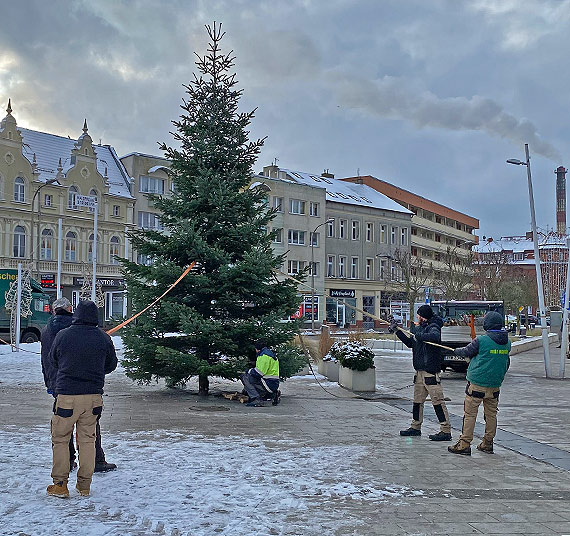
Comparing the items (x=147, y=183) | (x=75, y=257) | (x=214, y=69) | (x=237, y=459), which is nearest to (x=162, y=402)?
(x=237, y=459)

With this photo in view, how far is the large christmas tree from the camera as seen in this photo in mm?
14188

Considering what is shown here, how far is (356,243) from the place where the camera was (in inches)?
2746

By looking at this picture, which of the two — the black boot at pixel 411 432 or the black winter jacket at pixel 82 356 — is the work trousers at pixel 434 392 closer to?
the black boot at pixel 411 432

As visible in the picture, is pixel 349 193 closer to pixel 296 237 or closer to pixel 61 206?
pixel 296 237

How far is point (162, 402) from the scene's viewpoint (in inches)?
551

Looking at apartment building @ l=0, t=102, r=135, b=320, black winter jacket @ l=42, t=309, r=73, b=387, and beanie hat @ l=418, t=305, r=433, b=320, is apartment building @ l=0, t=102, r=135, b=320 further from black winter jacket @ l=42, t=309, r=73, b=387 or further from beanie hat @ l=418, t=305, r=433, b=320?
black winter jacket @ l=42, t=309, r=73, b=387

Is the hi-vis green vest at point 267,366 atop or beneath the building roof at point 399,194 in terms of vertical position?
beneath

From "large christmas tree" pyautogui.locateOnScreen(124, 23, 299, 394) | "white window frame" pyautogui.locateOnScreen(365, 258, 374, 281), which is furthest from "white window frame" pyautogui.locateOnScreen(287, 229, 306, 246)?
"large christmas tree" pyautogui.locateOnScreen(124, 23, 299, 394)

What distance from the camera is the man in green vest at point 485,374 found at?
30.9 feet

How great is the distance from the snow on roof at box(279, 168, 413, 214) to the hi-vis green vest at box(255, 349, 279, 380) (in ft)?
175

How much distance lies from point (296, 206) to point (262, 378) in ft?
169

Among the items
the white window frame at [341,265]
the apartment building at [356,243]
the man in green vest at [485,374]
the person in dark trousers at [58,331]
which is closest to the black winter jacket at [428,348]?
the man in green vest at [485,374]

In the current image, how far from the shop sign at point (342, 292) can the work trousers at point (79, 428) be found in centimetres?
5988

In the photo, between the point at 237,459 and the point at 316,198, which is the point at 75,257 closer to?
the point at 316,198
